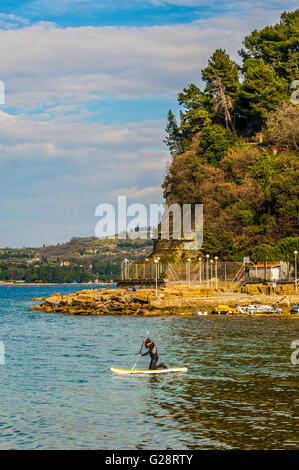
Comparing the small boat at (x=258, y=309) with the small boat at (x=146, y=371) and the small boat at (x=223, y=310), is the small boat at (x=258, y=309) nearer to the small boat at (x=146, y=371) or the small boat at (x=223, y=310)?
the small boat at (x=223, y=310)

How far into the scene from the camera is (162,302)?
66.9 meters

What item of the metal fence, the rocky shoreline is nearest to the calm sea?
the rocky shoreline

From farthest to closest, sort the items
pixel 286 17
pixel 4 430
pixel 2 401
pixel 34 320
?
1. pixel 286 17
2. pixel 34 320
3. pixel 2 401
4. pixel 4 430

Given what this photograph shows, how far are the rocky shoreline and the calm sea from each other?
16.9 m

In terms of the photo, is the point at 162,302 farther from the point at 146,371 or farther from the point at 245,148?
the point at 245,148

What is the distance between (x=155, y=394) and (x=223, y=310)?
3697 centimetres

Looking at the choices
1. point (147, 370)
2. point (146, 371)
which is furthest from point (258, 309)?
point (146, 371)

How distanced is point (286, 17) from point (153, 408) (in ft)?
342

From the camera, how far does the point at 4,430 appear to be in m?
20.7

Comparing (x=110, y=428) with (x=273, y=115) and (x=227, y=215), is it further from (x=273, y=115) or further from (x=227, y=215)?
(x=273, y=115)

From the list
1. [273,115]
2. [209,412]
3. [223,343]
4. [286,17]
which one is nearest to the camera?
[209,412]

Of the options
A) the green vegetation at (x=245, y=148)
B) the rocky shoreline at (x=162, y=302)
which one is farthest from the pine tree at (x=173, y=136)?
the rocky shoreline at (x=162, y=302)

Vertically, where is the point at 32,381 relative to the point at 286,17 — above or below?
below
